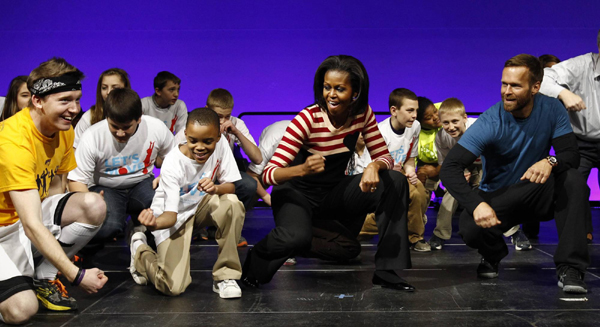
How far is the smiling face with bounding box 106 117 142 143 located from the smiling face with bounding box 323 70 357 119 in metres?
1.10

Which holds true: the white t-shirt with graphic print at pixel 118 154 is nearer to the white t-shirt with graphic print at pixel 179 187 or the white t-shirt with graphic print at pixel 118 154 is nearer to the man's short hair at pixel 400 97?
the white t-shirt with graphic print at pixel 179 187

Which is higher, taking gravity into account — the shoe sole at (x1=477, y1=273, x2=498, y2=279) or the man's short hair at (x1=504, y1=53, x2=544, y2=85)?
the man's short hair at (x1=504, y1=53, x2=544, y2=85)

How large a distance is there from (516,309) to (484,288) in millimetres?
323

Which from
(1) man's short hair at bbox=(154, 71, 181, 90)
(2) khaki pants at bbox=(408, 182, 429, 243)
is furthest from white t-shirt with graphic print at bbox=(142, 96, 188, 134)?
(2) khaki pants at bbox=(408, 182, 429, 243)

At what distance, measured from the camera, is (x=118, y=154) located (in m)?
3.11

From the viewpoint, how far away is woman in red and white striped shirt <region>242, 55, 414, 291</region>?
7.89 ft

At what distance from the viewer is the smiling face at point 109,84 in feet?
11.4

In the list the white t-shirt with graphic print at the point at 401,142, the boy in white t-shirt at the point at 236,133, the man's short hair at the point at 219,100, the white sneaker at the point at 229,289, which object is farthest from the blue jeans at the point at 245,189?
the white sneaker at the point at 229,289

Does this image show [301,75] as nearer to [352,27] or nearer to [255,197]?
[352,27]

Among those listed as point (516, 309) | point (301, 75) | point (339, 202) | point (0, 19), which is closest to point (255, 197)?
point (339, 202)

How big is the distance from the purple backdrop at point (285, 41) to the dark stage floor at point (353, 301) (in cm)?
374

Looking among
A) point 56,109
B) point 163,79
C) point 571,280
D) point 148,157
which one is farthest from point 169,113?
point 571,280

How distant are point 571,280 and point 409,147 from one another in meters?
1.55

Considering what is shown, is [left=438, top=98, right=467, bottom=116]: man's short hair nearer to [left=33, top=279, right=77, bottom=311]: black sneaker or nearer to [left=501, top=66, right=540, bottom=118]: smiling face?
[left=501, top=66, right=540, bottom=118]: smiling face
